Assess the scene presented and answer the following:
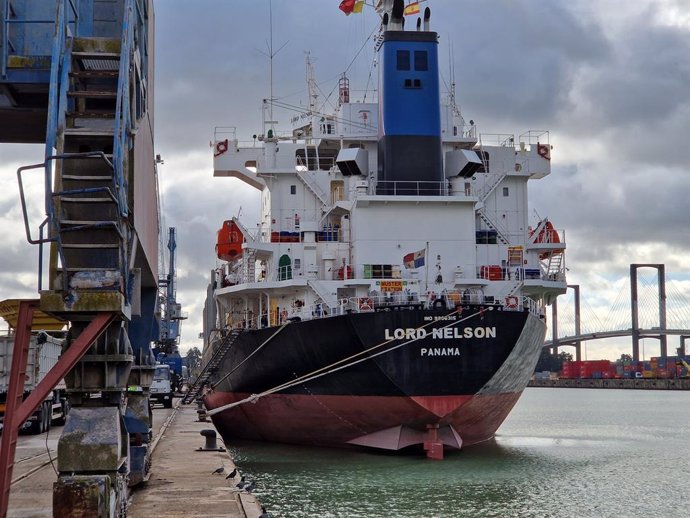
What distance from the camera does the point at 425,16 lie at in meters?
28.0

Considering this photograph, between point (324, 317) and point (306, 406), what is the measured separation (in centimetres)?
250

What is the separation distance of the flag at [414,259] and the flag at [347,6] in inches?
387

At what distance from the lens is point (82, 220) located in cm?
932

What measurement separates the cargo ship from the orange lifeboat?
0.05 m

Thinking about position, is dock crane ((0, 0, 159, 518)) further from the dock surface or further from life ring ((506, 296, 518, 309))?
life ring ((506, 296, 518, 309))

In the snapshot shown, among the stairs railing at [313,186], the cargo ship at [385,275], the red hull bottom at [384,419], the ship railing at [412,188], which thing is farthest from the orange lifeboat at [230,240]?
the red hull bottom at [384,419]

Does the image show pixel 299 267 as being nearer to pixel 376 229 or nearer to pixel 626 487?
pixel 376 229

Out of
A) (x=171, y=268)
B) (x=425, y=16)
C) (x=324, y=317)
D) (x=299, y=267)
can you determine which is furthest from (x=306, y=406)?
(x=171, y=268)

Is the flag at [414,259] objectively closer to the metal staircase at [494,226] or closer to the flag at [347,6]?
the metal staircase at [494,226]

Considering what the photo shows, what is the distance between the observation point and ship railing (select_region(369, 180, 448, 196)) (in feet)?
86.5

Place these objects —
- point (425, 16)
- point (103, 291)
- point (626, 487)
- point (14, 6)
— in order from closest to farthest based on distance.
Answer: point (103, 291)
point (14, 6)
point (626, 487)
point (425, 16)

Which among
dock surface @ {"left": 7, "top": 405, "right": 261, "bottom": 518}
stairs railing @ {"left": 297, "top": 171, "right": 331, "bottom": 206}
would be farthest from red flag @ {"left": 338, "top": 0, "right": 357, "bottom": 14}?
dock surface @ {"left": 7, "top": 405, "right": 261, "bottom": 518}

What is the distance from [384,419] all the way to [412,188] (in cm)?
741

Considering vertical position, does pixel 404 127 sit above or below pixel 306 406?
above
